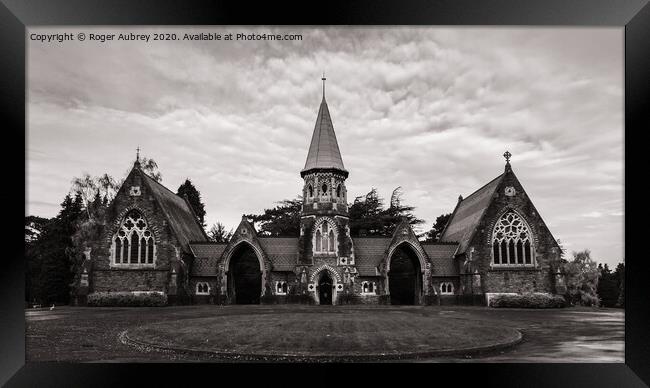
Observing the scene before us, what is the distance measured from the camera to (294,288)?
3362 cm

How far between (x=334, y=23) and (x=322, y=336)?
810cm

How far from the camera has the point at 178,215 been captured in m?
37.6

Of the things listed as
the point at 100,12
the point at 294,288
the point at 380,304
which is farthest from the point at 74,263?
the point at 100,12

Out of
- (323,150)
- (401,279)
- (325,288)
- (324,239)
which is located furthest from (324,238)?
(401,279)

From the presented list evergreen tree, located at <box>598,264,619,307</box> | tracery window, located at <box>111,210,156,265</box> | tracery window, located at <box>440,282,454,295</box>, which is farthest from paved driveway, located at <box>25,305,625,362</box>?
evergreen tree, located at <box>598,264,619,307</box>

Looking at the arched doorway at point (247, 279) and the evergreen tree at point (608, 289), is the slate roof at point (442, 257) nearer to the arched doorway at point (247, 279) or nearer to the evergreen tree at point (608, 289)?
the evergreen tree at point (608, 289)

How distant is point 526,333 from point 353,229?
36.3m

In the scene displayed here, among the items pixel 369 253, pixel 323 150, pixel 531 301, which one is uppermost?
pixel 323 150

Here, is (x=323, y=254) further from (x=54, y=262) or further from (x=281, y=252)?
(x=54, y=262)

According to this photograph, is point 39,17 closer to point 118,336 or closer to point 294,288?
point 118,336

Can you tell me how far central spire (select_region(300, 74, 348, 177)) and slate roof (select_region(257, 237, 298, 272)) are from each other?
5026mm

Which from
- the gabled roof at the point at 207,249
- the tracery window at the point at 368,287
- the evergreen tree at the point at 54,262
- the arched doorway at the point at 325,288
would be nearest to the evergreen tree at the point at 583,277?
the tracery window at the point at 368,287

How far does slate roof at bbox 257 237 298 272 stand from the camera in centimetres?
3459

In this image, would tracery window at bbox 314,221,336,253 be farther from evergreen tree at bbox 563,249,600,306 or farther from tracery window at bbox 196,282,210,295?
evergreen tree at bbox 563,249,600,306
